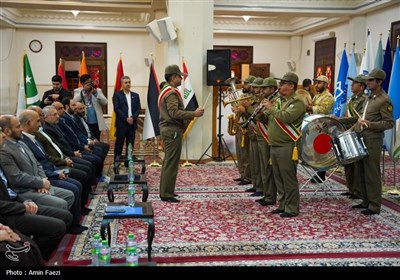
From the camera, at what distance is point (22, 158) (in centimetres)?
375

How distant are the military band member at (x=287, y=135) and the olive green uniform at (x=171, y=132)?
3.76 ft

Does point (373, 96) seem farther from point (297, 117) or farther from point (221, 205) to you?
point (221, 205)

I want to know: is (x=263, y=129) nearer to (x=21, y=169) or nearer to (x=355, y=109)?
(x=355, y=109)

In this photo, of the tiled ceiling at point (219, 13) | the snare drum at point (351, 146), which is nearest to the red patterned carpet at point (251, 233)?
the snare drum at point (351, 146)

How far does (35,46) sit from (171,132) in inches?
506

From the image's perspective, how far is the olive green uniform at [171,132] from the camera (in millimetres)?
5582

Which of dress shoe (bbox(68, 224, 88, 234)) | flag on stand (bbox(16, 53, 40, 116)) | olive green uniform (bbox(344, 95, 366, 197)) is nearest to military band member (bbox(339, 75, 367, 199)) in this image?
olive green uniform (bbox(344, 95, 366, 197))

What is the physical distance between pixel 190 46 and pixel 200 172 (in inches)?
95.5

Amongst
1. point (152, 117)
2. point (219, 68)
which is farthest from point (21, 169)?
point (219, 68)

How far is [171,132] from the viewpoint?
5691 mm

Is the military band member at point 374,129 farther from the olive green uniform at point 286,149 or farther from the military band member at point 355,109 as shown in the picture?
the olive green uniform at point 286,149

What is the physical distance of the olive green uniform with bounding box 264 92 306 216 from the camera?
4.86 m

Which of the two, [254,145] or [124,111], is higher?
[124,111]
